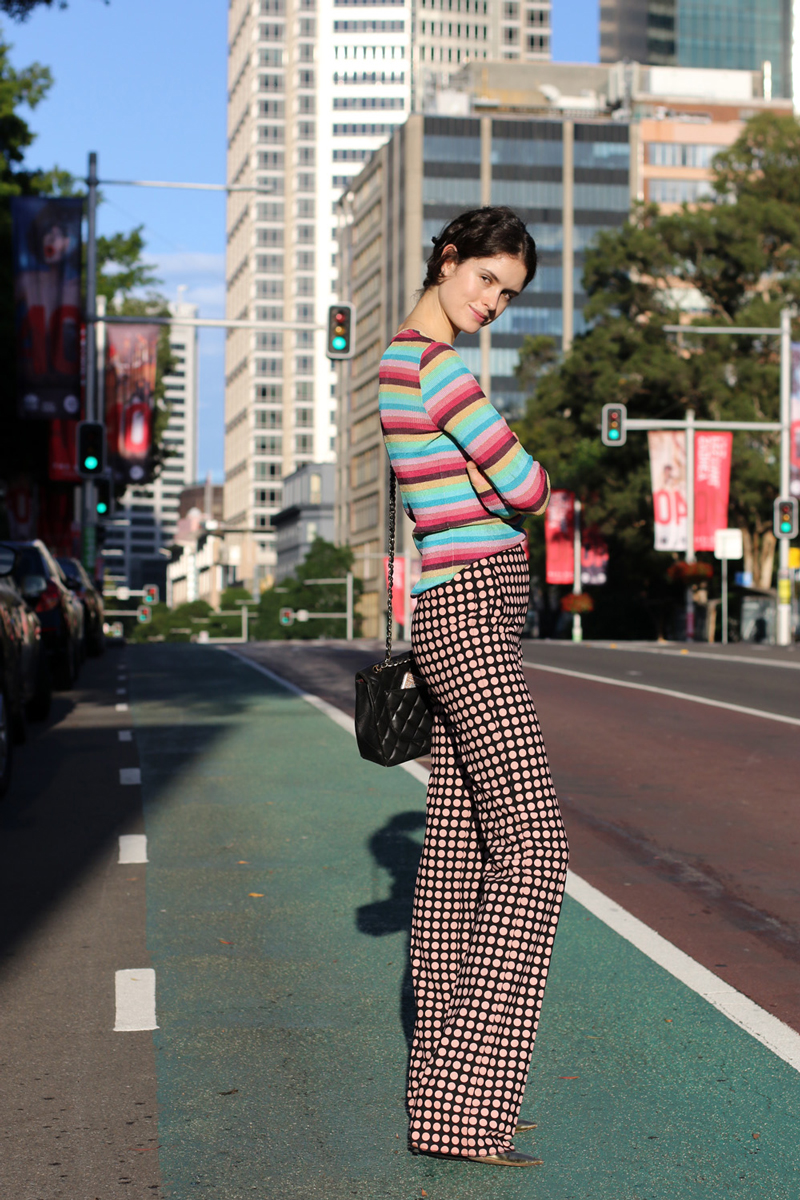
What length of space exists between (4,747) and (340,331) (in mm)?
19750

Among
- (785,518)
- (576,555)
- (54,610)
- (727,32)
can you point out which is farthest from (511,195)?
(54,610)

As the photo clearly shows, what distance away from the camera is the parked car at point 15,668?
10188mm

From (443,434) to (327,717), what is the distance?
11828mm

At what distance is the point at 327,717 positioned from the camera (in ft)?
A: 50.3

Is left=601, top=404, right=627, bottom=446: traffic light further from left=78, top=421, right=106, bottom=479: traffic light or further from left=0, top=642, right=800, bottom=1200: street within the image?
left=0, top=642, right=800, bottom=1200: street

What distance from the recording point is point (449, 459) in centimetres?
359

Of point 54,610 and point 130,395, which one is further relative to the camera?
point 130,395

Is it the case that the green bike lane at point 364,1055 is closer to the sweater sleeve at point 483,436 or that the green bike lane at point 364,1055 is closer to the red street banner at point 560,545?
the sweater sleeve at point 483,436

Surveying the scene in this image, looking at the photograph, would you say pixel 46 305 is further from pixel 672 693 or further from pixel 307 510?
pixel 307 510

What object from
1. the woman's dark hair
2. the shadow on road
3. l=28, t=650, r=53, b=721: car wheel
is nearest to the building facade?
l=28, t=650, r=53, b=721: car wheel

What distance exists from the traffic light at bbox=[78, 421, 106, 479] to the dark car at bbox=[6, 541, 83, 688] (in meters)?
9.08

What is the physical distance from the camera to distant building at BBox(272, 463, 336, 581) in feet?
530

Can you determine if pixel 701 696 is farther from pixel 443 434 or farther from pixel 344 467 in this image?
pixel 344 467

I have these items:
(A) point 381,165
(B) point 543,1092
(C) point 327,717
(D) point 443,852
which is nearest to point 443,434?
(D) point 443,852
